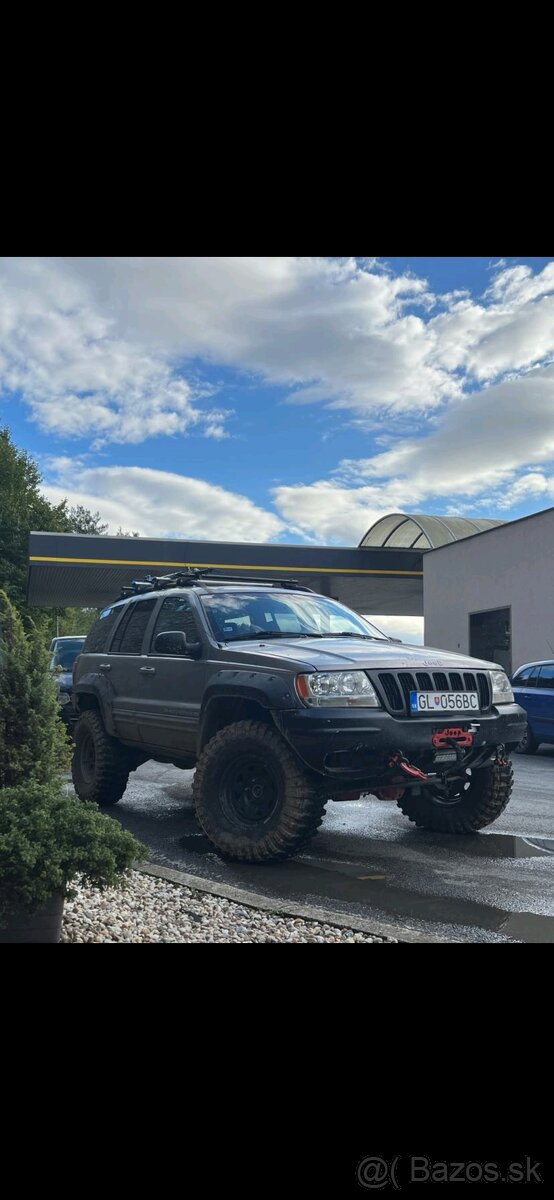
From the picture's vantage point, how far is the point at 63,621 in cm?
5391

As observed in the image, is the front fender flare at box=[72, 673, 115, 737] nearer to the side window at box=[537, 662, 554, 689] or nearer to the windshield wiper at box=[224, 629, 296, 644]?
the windshield wiper at box=[224, 629, 296, 644]

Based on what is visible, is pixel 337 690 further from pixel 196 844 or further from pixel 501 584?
pixel 501 584

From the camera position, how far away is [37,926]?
343cm

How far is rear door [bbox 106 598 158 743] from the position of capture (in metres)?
6.89

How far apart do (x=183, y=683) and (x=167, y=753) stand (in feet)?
2.21

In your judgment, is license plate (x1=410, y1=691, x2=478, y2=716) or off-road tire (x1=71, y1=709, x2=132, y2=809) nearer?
license plate (x1=410, y1=691, x2=478, y2=716)

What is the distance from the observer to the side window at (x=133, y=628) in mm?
7184

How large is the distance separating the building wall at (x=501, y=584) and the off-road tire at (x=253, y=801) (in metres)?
14.5

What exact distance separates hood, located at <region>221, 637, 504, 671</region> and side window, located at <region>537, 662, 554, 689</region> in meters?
7.80

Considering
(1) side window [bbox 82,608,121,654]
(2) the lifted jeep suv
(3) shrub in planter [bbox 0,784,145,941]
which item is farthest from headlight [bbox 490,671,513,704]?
(1) side window [bbox 82,608,121,654]

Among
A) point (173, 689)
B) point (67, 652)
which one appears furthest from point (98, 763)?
point (67, 652)
